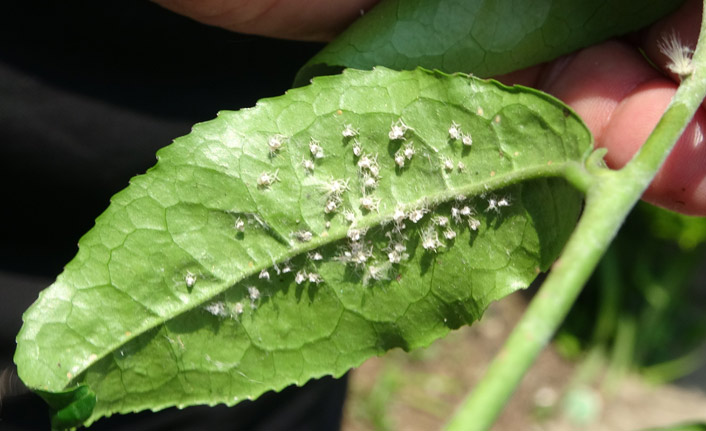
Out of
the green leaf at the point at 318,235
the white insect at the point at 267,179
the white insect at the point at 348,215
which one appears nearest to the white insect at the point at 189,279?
the green leaf at the point at 318,235

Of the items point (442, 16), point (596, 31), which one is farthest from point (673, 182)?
point (442, 16)

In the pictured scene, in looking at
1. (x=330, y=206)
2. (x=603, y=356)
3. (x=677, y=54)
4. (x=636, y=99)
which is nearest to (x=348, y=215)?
(x=330, y=206)

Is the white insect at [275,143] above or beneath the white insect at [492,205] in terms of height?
above

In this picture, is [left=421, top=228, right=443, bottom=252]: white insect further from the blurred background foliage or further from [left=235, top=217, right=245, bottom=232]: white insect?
the blurred background foliage

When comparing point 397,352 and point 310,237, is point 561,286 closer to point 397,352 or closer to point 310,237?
point 310,237

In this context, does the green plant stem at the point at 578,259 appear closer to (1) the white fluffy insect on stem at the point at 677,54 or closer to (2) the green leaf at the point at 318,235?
(1) the white fluffy insect on stem at the point at 677,54

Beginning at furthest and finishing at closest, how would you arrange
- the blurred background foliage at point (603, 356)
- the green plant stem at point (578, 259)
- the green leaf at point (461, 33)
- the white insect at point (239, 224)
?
1. the blurred background foliage at point (603, 356)
2. the green leaf at point (461, 33)
3. the white insect at point (239, 224)
4. the green plant stem at point (578, 259)

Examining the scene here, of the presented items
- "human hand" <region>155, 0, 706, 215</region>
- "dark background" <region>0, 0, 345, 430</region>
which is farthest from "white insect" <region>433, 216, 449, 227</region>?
"dark background" <region>0, 0, 345, 430</region>
